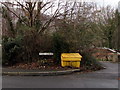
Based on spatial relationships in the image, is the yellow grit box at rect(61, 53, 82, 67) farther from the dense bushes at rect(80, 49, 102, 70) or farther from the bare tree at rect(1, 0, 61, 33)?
the bare tree at rect(1, 0, 61, 33)

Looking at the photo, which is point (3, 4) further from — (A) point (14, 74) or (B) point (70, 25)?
(A) point (14, 74)

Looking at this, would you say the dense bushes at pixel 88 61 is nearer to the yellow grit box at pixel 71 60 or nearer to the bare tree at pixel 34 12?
the yellow grit box at pixel 71 60

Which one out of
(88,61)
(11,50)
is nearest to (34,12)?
(11,50)

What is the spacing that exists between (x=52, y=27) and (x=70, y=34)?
1722 mm

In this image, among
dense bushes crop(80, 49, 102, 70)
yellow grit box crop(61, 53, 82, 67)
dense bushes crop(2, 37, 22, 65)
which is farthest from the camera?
dense bushes crop(2, 37, 22, 65)

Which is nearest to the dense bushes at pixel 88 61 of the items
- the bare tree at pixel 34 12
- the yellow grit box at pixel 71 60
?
the yellow grit box at pixel 71 60

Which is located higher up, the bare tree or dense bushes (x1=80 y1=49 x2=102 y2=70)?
the bare tree

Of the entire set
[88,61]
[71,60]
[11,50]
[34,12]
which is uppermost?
[34,12]

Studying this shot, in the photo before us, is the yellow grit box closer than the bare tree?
Yes

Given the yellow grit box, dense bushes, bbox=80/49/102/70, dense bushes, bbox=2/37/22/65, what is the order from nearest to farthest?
the yellow grit box, dense bushes, bbox=80/49/102/70, dense bushes, bbox=2/37/22/65

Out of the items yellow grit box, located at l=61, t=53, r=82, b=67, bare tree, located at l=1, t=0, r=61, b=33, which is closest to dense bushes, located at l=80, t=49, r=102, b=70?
yellow grit box, located at l=61, t=53, r=82, b=67

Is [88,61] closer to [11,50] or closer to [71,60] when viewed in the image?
[71,60]

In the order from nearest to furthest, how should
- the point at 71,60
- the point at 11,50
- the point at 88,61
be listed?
the point at 71,60, the point at 88,61, the point at 11,50

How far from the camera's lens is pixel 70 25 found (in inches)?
426
